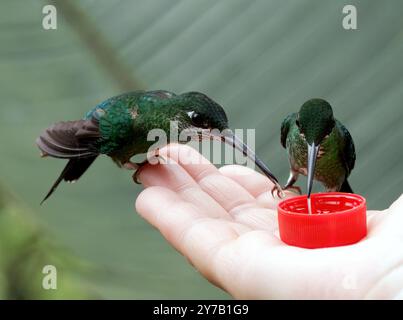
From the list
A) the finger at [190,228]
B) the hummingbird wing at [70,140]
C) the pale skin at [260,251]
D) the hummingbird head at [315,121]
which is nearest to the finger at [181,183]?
the pale skin at [260,251]

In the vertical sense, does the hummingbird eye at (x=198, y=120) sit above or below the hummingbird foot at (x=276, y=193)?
above

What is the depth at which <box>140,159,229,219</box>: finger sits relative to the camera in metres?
1.92

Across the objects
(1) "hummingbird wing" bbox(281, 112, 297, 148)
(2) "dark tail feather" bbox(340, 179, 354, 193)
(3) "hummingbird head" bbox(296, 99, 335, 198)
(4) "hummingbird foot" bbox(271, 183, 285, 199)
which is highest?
(1) "hummingbird wing" bbox(281, 112, 297, 148)

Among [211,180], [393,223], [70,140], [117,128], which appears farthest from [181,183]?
[393,223]

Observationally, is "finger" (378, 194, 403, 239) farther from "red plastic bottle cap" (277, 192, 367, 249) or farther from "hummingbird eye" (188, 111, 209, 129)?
"hummingbird eye" (188, 111, 209, 129)

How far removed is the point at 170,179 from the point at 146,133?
215 mm

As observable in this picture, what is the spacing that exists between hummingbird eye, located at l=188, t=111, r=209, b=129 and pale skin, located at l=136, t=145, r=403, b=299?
206 millimetres

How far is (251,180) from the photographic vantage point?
2252 mm

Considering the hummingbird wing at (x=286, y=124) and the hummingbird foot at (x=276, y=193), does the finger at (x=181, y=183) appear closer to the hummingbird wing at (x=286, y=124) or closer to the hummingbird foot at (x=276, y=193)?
the hummingbird foot at (x=276, y=193)

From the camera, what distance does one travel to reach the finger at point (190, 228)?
1523mm

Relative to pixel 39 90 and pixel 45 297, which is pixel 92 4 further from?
pixel 45 297

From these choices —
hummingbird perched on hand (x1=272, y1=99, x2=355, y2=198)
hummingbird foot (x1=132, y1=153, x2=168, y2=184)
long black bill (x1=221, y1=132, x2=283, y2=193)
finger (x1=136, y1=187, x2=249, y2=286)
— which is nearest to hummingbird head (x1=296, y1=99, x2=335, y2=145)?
hummingbird perched on hand (x1=272, y1=99, x2=355, y2=198)

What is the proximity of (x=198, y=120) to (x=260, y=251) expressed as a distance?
0.71 meters

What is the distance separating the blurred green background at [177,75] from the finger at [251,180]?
6.2 inches
